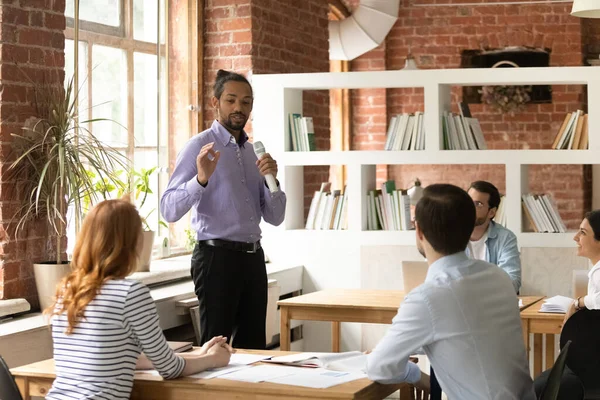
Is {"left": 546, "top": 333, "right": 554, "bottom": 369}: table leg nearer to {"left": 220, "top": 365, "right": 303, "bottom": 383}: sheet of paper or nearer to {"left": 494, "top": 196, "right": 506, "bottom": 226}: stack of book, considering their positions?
{"left": 494, "top": 196, "right": 506, "bottom": 226}: stack of book

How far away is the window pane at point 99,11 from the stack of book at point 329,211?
171 cm

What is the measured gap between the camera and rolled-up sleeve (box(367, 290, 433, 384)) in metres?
2.59

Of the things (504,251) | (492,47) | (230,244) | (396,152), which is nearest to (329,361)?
(230,244)

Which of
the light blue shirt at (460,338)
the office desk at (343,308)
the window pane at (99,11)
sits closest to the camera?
the light blue shirt at (460,338)

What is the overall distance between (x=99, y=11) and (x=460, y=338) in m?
3.57

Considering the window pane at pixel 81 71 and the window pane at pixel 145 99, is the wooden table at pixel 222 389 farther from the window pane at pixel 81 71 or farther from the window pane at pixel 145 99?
the window pane at pixel 145 99

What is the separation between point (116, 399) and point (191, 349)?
57cm

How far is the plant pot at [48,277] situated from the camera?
4.31 meters

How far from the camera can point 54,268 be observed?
4.31 m

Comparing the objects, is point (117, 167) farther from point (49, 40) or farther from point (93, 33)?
point (49, 40)

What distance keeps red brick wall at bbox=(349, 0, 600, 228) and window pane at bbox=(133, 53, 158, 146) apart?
14.4 ft

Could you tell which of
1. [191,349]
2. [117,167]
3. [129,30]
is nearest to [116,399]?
[191,349]

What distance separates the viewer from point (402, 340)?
8.54 ft

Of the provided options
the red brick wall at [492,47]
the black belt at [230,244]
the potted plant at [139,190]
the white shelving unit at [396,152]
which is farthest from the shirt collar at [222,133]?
the red brick wall at [492,47]
